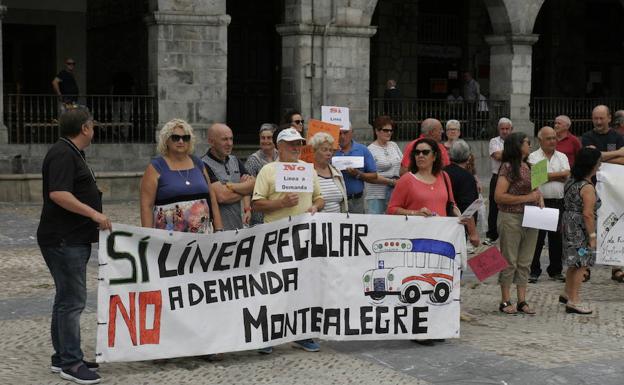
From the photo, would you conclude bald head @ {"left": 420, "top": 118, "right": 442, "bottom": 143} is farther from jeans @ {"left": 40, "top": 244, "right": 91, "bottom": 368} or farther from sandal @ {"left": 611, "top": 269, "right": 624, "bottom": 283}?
jeans @ {"left": 40, "top": 244, "right": 91, "bottom": 368}

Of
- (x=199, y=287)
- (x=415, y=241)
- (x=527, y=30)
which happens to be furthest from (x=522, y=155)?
(x=527, y=30)

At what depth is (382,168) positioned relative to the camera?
1113cm

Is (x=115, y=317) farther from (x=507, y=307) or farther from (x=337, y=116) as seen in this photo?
(x=337, y=116)

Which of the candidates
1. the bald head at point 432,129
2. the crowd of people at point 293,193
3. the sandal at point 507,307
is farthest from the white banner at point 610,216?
the bald head at point 432,129

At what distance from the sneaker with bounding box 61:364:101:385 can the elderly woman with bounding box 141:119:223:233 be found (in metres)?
1.09

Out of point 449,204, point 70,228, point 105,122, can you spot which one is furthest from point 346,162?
point 105,122

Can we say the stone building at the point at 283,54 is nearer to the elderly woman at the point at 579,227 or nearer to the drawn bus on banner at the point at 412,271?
the elderly woman at the point at 579,227

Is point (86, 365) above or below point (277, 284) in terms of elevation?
below

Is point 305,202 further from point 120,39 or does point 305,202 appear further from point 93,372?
point 120,39

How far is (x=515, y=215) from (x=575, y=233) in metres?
0.67

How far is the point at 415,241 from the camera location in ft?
27.3

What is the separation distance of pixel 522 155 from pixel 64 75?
540 inches

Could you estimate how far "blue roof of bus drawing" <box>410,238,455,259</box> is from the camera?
8328mm

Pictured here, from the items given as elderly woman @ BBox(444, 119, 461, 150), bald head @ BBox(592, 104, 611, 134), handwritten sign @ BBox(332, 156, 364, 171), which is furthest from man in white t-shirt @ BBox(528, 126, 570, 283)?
handwritten sign @ BBox(332, 156, 364, 171)
